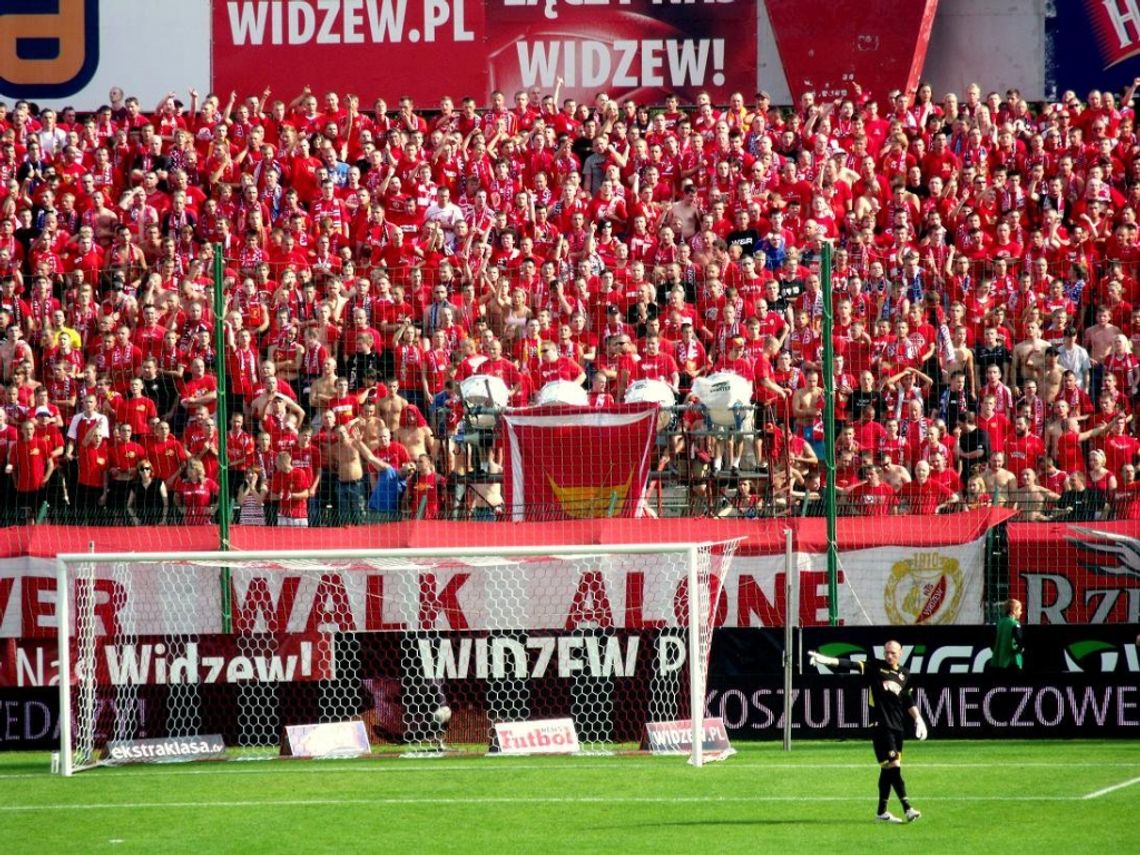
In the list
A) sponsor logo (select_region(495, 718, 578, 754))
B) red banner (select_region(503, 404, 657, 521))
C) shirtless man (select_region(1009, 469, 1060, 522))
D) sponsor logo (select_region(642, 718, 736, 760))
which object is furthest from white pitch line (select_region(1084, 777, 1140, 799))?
red banner (select_region(503, 404, 657, 521))

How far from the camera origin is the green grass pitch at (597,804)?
1169cm

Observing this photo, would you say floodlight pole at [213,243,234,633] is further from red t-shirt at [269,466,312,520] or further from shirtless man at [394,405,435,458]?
shirtless man at [394,405,435,458]

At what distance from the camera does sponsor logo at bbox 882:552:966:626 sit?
17156mm

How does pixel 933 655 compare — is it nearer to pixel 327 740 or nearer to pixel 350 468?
pixel 327 740

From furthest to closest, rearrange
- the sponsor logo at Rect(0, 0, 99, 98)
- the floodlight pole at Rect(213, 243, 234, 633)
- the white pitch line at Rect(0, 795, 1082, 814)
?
1. the sponsor logo at Rect(0, 0, 99, 98)
2. the floodlight pole at Rect(213, 243, 234, 633)
3. the white pitch line at Rect(0, 795, 1082, 814)

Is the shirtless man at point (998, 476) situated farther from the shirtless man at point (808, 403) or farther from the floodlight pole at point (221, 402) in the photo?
the floodlight pole at point (221, 402)

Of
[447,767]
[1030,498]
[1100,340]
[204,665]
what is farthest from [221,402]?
[1100,340]

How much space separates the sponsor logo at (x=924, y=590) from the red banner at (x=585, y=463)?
2523 mm

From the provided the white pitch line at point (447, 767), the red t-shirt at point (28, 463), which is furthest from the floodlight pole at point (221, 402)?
the white pitch line at point (447, 767)

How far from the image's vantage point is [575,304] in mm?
20469

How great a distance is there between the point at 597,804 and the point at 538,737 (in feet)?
9.46

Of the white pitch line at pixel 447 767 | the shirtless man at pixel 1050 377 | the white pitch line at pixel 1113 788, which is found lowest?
the white pitch line at pixel 447 767

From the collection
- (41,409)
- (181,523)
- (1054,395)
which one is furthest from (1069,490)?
(41,409)

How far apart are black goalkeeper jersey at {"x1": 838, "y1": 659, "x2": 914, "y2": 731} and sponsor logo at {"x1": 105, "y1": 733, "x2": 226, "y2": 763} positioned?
6.36 m
